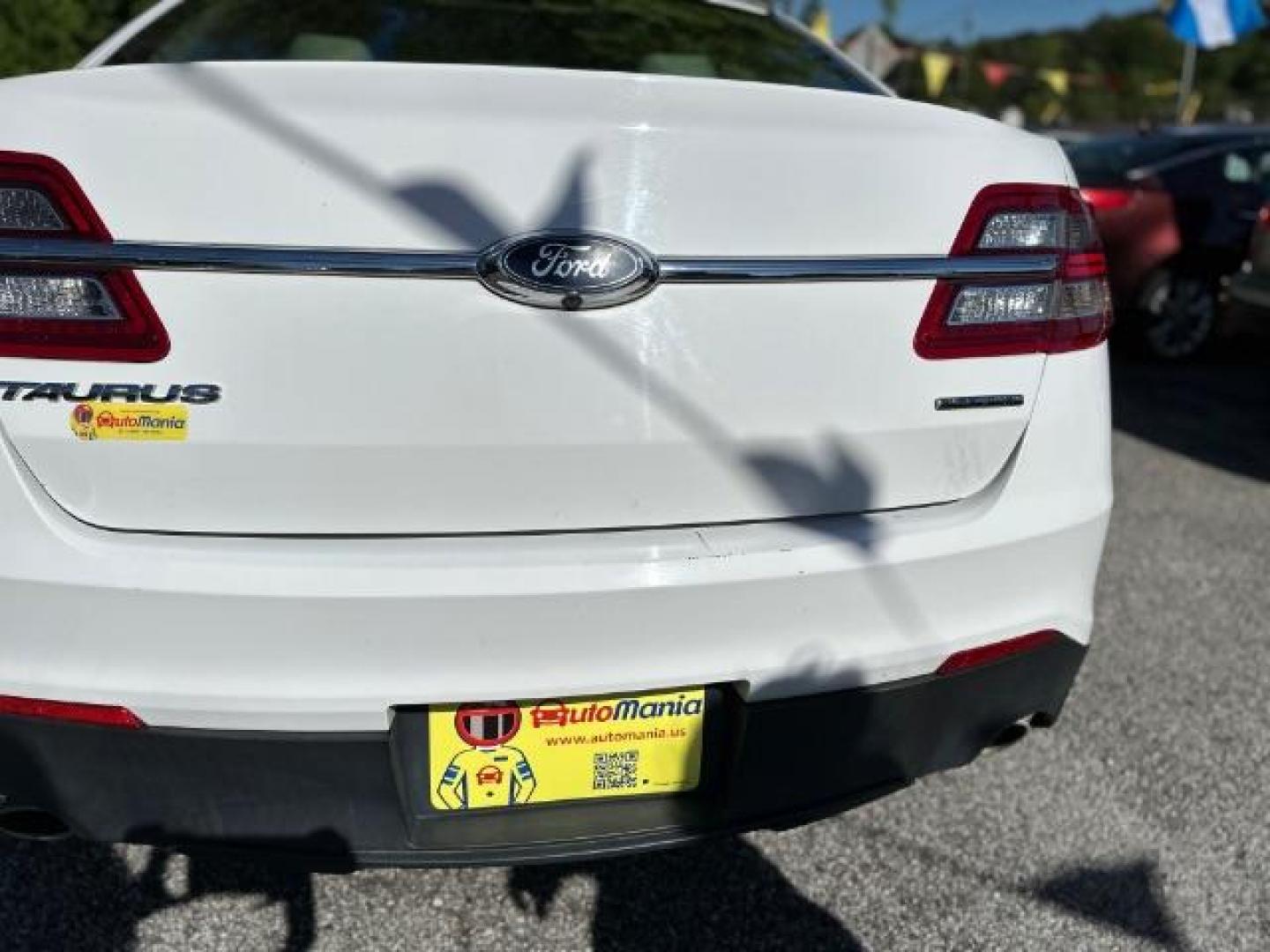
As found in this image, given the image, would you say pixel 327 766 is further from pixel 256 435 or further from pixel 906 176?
pixel 906 176

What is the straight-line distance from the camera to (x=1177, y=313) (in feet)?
23.2

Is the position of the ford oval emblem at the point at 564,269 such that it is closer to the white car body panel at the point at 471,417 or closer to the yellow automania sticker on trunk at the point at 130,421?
the white car body panel at the point at 471,417

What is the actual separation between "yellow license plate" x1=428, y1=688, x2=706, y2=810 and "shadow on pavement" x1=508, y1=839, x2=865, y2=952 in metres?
0.47

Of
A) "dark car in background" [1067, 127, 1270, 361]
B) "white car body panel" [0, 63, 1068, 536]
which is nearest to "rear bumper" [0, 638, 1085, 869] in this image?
"white car body panel" [0, 63, 1068, 536]

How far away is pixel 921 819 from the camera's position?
7.49 ft

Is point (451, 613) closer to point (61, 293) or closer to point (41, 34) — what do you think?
point (61, 293)

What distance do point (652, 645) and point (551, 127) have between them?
668mm

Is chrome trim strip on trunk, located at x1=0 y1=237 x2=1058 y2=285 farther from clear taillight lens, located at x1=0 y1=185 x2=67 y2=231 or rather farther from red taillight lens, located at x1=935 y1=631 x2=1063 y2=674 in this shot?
red taillight lens, located at x1=935 y1=631 x2=1063 y2=674

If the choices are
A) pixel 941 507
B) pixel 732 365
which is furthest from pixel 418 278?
pixel 941 507

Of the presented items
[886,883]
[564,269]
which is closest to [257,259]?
[564,269]

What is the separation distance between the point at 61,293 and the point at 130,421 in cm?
17

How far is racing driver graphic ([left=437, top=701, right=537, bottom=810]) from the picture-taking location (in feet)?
4.92

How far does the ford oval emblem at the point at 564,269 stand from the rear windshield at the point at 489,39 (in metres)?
0.90

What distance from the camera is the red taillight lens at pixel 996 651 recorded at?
5.45 feet
